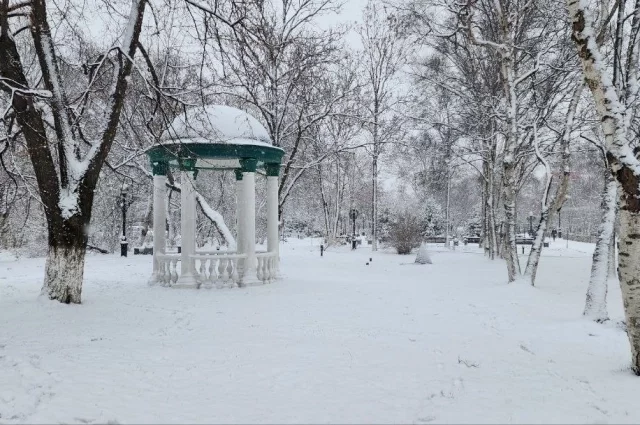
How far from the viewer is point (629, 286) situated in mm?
4758

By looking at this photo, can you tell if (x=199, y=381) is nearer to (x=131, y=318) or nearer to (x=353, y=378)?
(x=353, y=378)

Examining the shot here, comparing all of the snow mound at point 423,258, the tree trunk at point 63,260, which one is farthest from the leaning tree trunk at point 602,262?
the snow mound at point 423,258

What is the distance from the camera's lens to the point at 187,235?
1198 cm

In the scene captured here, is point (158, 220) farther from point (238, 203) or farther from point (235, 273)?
point (235, 273)

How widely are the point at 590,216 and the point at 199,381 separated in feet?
229

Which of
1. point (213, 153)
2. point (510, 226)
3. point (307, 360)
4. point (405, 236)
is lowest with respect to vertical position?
point (307, 360)

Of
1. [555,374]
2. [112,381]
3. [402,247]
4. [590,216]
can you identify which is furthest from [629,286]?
[590,216]

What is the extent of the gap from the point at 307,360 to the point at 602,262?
5621 millimetres

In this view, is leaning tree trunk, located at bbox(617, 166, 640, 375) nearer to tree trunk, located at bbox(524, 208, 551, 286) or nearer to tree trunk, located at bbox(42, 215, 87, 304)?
→ tree trunk, located at bbox(524, 208, 551, 286)

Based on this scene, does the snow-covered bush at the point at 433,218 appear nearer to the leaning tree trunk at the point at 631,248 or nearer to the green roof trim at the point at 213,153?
the green roof trim at the point at 213,153

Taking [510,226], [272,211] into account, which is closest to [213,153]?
[272,211]

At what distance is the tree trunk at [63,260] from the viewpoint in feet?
27.4

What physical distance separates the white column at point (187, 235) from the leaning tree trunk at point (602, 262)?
27.7 ft

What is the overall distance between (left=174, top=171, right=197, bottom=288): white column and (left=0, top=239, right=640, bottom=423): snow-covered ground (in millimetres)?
1401
